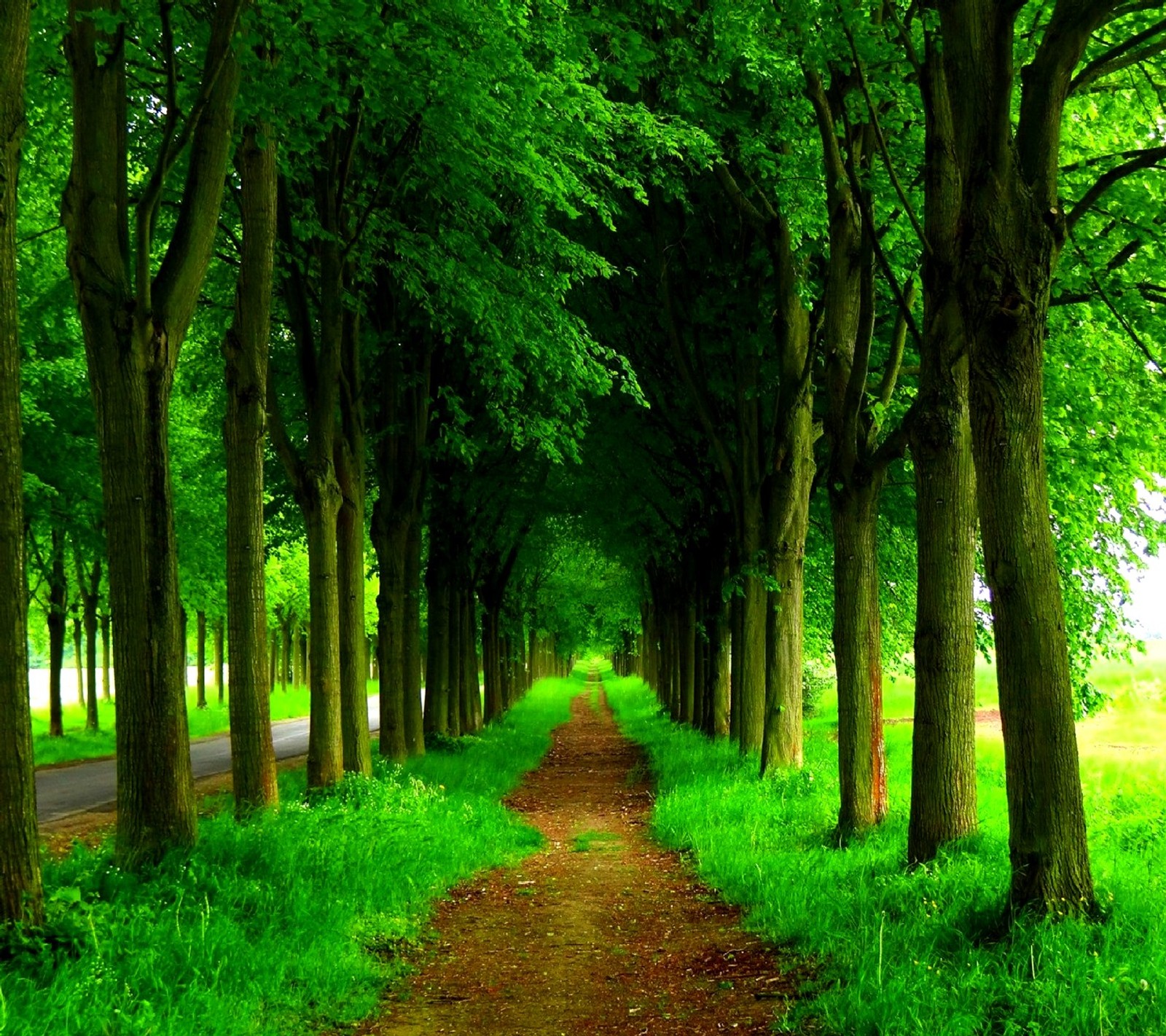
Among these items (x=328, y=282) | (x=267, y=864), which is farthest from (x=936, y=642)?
(x=328, y=282)

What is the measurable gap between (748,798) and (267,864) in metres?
6.14

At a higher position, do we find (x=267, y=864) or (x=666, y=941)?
(x=267, y=864)

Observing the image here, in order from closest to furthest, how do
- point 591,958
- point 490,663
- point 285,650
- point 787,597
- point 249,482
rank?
point 591,958 → point 249,482 → point 787,597 → point 490,663 → point 285,650

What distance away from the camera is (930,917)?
5.88 metres

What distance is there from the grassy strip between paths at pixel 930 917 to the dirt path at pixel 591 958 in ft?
1.12

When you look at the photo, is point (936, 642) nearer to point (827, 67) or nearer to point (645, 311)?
point (827, 67)

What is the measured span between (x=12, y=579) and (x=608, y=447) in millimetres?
15077

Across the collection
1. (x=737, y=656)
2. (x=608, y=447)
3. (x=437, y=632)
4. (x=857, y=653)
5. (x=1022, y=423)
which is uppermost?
(x=608, y=447)

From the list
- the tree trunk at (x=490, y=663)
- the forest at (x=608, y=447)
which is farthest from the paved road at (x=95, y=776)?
the tree trunk at (x=490, y=663)

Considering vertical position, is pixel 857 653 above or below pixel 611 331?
below

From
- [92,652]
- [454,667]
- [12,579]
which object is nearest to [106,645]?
[92,652]

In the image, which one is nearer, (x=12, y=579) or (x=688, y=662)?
(x=12, y=579)

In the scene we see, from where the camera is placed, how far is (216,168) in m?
7.10

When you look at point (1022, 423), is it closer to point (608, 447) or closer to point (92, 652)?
point (608, 447)
